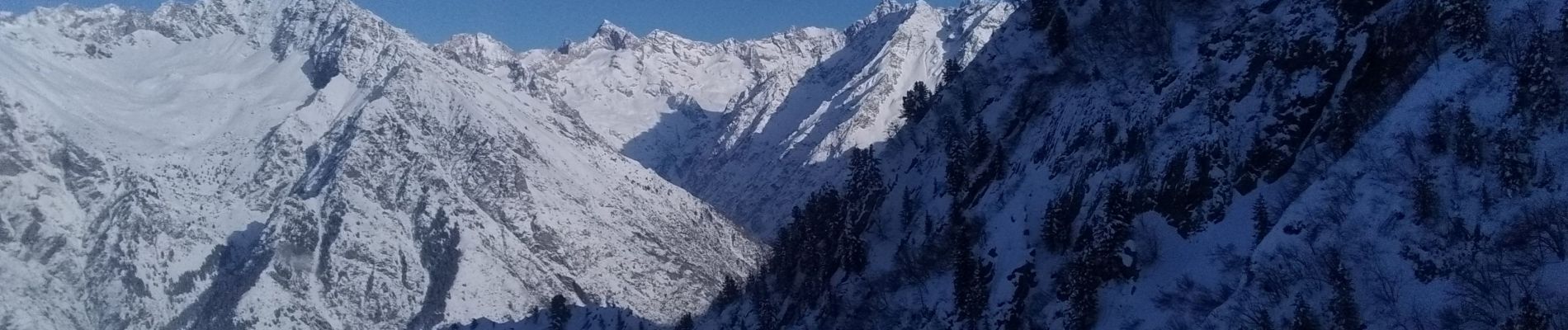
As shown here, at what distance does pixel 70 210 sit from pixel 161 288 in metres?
25.4

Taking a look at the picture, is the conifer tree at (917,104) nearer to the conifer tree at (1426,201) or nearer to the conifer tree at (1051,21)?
the conifer tree at (1051,21)

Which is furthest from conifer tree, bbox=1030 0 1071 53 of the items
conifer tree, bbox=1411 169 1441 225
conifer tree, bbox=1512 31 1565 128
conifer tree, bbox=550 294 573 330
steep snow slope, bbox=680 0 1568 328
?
conifer tree, bbox=550 294 573 330

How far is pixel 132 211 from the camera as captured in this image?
182875 millimetres

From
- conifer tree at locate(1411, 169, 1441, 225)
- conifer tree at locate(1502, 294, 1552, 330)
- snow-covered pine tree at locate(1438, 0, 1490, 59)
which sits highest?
snow-covered pine tree at locate(1438, 0, 1490, 59)

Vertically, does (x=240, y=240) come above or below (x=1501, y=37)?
above

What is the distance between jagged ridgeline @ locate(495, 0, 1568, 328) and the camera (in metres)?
39.2

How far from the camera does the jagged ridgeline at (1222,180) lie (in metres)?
39.2

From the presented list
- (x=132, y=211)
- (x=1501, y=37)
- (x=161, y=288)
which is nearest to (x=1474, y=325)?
(x=1501, y=37)

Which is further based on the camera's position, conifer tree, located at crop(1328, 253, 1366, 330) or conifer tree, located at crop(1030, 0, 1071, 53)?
conifer tree, located at crop(1030, 0, 1071, 53)

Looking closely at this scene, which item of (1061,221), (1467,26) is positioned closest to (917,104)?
(1061,221)

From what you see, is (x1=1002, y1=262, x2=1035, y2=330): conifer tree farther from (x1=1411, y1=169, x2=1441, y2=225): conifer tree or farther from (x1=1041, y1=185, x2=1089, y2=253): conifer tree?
(x1=1411, y1=169, x2=1441, y2=225): conifer tree

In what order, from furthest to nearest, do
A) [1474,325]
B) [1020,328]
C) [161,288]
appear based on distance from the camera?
[161,288], [1020,328], [1474,325]

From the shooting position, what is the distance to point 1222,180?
52.4 meters

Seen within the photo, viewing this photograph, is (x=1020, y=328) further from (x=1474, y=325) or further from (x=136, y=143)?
(x=136, y=143)
